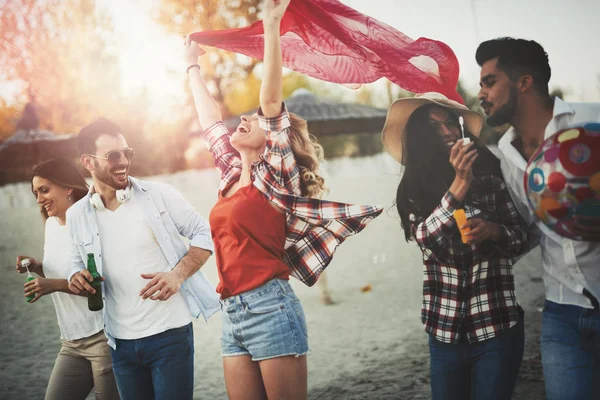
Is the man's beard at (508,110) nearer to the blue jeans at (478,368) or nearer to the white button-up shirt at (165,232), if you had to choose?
the blue jeans at (478,368)

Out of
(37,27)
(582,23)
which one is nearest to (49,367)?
(37,27)

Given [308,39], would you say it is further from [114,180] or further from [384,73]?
[114,180]

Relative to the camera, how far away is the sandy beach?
355cm

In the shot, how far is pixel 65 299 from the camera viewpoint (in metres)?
3.00

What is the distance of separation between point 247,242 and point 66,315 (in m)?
1.16

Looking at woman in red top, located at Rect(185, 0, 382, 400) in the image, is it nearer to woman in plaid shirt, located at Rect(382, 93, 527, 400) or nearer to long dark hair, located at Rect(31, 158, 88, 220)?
woman in plaid shirt, located at Rect(382, 93, 527, 400)

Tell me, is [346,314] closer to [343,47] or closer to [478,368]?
[478,368]

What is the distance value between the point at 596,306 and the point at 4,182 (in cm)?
317

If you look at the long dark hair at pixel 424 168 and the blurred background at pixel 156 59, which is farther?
the blurred background at pixel 156 59

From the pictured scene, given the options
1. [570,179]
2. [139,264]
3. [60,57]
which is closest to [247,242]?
[139,264]

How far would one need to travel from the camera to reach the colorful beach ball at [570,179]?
2311 mm

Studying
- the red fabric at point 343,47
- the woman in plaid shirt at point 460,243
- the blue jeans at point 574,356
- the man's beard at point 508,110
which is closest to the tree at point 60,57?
the red fabric at point 343,47

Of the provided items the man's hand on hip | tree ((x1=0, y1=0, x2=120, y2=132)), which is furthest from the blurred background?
the man's hand on hip

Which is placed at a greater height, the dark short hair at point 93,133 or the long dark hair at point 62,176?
the dark short hair at point 93,133
